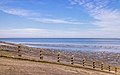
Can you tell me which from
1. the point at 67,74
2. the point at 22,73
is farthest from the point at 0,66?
the point at 67,74

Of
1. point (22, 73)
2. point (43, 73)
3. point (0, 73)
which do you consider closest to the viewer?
point (0, 73)

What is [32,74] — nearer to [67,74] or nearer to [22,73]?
[22,73]

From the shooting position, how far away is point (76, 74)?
69.4 ft

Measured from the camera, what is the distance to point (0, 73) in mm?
15852

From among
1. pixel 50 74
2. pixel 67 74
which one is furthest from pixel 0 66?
pixel 67 74

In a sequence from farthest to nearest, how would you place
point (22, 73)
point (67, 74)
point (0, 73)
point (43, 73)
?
point (67, 74) < point (43, 73) < point (22, 73) < point (0, 73)

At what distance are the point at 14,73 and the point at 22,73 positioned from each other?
0.72m

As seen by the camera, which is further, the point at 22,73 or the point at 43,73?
the point at 43,73

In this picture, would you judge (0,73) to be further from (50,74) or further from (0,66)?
(50,74)

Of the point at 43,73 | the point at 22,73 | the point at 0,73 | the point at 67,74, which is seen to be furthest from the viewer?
the point at 67,74

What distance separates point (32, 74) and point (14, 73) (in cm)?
142

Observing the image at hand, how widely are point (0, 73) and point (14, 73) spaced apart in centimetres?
102

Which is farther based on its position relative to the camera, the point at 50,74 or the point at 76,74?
the point at 76,74

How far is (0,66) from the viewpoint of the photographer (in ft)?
60.5
